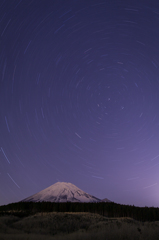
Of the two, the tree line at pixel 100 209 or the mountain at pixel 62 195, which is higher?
the mountain at pixel 62 195

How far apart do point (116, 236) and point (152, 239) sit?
325 centimetres

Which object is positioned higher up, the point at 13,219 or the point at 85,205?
the point at 85,205

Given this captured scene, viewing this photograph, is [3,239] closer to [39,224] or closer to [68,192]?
[39,224]

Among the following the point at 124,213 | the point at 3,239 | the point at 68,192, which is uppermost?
the point at 68,192

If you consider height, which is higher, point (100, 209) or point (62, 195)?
point (62, 195)

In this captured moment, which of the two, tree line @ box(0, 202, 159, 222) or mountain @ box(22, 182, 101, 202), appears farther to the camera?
mountain @ box(22, 182, 101, 202)

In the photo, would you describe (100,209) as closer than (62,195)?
Yes

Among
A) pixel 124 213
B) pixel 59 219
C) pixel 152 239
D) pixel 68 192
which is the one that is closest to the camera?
pixel 152 239

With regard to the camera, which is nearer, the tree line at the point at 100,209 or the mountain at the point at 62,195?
the tree line at the point at 100,209

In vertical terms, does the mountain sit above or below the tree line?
above

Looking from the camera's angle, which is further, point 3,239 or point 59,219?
point 59,219

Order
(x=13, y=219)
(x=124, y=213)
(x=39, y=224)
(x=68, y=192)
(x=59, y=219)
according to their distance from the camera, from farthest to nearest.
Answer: (x=68, y=192), (x=124, y=213), (x=13, y=219), (x=59, y=219), (x=39, y=224)

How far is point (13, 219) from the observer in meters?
37.8

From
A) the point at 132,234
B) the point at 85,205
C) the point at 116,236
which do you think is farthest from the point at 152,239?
the point at 85,205
